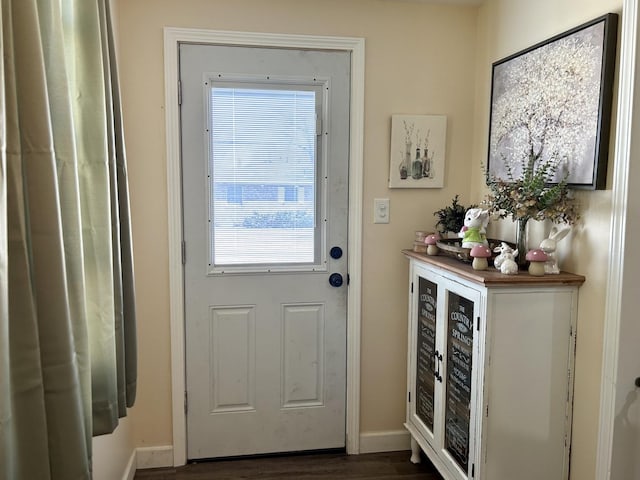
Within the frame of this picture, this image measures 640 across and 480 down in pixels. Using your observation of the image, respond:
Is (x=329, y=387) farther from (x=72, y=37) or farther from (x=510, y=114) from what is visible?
(x=72, y=37)

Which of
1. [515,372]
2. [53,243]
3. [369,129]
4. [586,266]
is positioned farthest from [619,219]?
[53,243]

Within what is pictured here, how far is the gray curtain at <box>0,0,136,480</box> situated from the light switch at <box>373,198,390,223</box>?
1363 mm

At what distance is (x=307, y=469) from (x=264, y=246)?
1.11 m

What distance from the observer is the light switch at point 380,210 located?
2.44 metres

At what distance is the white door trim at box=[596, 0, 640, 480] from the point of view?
1.51m

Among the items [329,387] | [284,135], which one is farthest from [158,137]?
[329,387]

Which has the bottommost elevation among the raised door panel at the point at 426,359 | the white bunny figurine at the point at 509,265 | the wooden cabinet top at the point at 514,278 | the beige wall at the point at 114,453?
the beige wall at the point at 114,453

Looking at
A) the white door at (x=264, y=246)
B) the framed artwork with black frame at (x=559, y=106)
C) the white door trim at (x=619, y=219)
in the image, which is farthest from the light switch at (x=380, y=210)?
the white door trim at (x=619, y=219)

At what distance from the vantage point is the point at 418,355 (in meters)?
2.37

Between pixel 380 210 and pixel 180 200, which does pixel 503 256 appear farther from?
pixel 180 200

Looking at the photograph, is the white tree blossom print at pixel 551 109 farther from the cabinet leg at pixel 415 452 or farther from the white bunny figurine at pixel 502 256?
the cabinet leg at pixel 415 452

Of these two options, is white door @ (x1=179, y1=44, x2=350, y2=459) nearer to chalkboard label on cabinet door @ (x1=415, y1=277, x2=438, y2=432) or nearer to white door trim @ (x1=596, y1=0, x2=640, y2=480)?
chalkboard label on cabinet door @ (x1=415, y1=277, x2=438, y2=432)

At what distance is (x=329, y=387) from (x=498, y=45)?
→ 6.01ft

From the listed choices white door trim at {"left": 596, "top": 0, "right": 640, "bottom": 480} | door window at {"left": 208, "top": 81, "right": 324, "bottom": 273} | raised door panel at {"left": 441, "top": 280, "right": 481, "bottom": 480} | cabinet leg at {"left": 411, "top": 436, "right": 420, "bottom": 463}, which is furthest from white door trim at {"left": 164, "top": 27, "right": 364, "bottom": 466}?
white door trim at {"left": 596, "top": 0, "right": 640, "bottom": 480}
